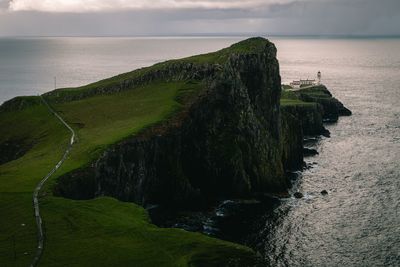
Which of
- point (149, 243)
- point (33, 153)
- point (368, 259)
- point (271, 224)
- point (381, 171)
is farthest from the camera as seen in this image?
point (381, 171)

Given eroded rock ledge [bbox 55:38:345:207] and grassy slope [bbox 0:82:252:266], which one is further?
eroded rock ledge [bbox 55:38:345:207]

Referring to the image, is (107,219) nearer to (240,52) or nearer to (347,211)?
(347,211)

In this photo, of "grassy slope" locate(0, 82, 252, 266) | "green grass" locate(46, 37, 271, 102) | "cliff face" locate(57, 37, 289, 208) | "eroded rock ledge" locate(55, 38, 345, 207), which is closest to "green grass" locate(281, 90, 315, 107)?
"eroded rock ledge" locate(55, 38, 345, 207)

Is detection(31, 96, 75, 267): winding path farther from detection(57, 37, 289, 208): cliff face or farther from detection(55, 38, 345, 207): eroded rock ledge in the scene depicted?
detection(57, 37, 289, 208): cliff face

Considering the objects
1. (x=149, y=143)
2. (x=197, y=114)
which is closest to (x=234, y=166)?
(x=197, y=114)

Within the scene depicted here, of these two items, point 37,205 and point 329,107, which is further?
point 329,107

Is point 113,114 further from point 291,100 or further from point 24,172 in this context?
point 291,100

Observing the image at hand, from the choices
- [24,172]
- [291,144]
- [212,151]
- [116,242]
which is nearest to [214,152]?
[212,151]

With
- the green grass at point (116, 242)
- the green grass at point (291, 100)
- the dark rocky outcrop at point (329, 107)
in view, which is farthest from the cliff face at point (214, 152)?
the dark rocky outcrop at point (329, 107)
